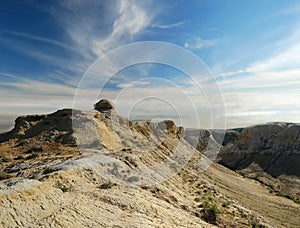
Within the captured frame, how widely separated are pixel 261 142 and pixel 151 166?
51732 millimetres

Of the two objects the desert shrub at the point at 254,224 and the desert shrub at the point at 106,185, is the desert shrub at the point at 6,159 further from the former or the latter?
the desert shrub at the point at 254,224

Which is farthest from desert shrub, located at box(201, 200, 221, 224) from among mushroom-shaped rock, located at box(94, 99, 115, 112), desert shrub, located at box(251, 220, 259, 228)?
mushroom-shaped rock, located at box(94, 99, 115, 112)

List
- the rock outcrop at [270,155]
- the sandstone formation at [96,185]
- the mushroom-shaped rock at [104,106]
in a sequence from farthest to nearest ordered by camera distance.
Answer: the rock outcrop at [270,155] < the mushroom-shaped rock at [104,106] < the sandstone formation at [96,185]

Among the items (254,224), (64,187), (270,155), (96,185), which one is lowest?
(270,155)

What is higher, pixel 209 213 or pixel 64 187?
pixel 64 187

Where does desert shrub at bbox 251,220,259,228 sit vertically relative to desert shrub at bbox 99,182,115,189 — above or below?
below

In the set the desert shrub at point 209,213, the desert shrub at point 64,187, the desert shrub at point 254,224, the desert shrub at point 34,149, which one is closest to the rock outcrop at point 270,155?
the desert shrub at point 254,224

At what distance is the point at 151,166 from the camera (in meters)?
17.7

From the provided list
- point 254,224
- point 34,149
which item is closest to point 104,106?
point 34,149

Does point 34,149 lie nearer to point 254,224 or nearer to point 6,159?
point 6,159

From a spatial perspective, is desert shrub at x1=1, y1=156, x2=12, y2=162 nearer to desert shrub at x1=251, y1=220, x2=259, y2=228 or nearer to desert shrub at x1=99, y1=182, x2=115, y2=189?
desert shrub at x1=99, y1=182, x2=115, y2=189

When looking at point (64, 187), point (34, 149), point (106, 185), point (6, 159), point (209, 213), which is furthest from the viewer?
point (34, 149)

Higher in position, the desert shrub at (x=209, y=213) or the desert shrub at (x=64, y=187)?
the desert shrub at (x=64, y=187)

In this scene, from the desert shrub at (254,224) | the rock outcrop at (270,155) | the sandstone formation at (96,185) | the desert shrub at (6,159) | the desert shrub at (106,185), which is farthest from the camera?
the rock outcrop at (270,155)
